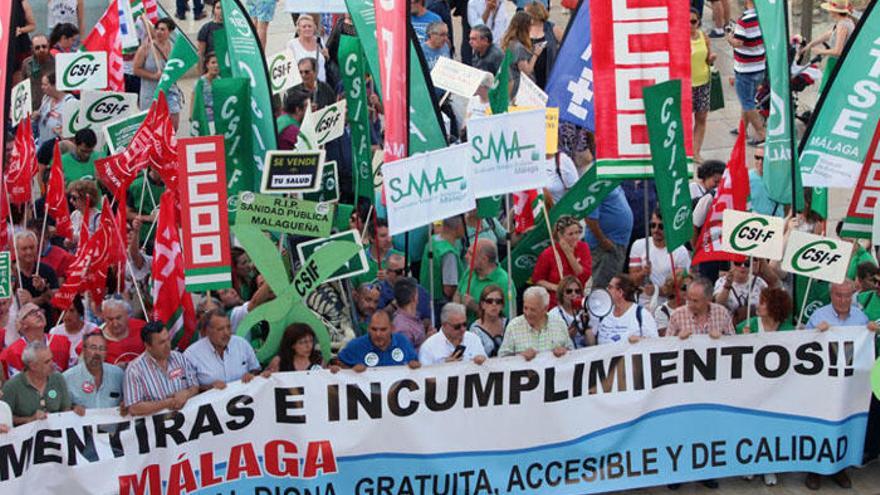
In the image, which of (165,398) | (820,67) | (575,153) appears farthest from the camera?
(820,67)

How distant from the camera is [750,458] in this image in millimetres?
13570

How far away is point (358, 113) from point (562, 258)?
74.1 inches

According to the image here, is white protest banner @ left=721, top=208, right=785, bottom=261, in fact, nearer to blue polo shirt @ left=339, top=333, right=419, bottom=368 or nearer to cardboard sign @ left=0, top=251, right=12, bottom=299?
blue polo shirt @ left=339, top=333, right=419, bottom=368

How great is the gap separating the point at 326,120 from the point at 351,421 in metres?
3.35

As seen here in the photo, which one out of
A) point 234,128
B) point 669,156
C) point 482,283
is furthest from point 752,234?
point 234,128

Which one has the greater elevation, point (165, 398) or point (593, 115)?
point (593, 115)

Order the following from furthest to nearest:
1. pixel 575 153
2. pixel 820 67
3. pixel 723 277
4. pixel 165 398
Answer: pixel 820 67 < pixel 575 153 < pixel 723 277 < pixel 165 398

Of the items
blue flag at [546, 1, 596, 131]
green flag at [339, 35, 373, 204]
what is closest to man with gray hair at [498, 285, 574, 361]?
blue flag at [546, 1, 596, 131]

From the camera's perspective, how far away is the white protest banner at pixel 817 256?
13305 mm

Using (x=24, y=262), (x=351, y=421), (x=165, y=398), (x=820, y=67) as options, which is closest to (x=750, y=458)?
(x=351, y=421)

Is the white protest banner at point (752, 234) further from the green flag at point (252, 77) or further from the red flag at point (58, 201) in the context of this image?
the red flag at point (58, 201)

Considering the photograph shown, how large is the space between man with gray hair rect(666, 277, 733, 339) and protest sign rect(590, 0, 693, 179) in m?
1.03

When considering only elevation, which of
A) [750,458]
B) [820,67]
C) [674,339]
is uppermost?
[820,67]

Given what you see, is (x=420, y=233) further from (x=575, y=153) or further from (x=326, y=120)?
(x=575, y=153)
